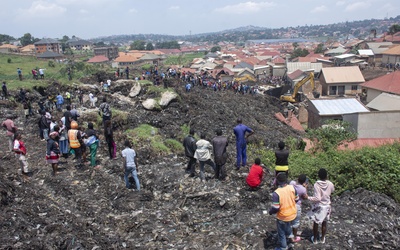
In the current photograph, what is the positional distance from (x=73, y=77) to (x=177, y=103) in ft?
34.1

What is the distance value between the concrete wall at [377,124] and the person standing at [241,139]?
10619 mm

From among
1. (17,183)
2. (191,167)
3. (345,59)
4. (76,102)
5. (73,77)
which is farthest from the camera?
→ (345,59)

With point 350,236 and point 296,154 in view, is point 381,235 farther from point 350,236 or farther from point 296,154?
point 296,154

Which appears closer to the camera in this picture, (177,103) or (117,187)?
(117,187)

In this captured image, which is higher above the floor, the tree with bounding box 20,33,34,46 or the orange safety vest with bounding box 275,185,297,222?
the tree with bounding box 20,33,34,46

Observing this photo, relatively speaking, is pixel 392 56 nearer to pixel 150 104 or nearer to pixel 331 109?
pixel 331 109

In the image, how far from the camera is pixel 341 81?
108 feet

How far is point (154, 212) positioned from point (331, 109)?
16.7 m

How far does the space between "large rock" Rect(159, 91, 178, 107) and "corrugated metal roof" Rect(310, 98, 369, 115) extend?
9.14 metres

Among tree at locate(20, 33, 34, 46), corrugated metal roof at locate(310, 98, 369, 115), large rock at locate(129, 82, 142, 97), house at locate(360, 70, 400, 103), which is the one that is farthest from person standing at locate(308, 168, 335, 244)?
tree at locate(20, 33, 34, 46)

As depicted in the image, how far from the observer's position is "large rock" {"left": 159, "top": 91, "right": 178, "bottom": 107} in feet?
57.1

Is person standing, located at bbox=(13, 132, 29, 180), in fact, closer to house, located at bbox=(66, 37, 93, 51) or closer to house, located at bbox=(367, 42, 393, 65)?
house, located at bbox=(367, 42, 393, 65)

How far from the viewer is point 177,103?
18250 mm

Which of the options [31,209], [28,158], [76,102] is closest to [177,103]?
[76,102]
